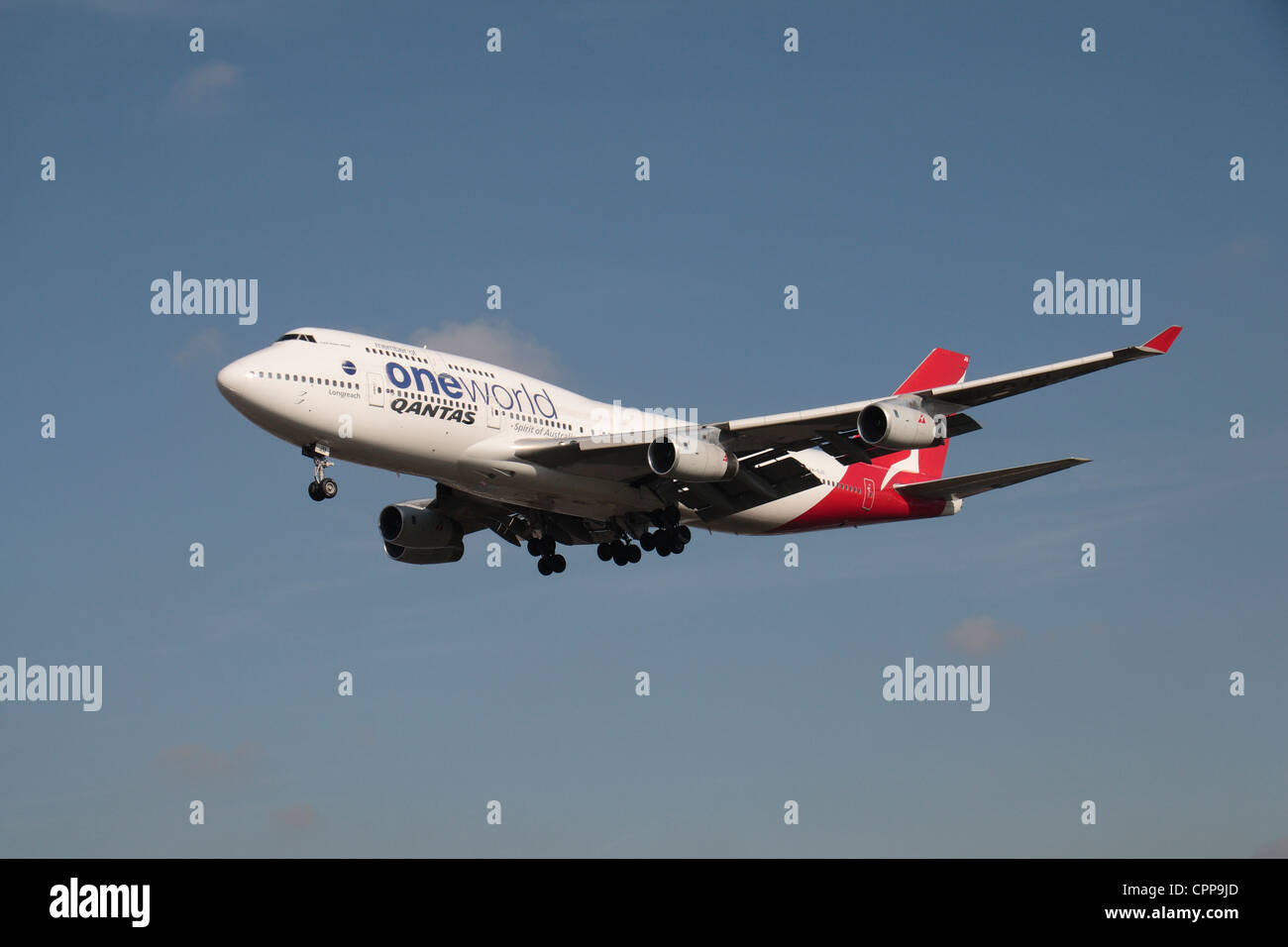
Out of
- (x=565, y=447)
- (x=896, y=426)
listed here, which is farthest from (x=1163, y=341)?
(x=565, y=447)

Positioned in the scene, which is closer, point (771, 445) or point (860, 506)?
point (771, 445)

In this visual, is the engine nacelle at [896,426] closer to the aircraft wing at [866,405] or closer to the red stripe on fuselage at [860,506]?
the aircraft wing at [866,405]

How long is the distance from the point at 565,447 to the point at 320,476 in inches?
294

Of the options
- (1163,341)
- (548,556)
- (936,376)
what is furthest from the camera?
(936,376)

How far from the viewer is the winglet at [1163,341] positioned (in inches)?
1364

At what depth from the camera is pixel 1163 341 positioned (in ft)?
115

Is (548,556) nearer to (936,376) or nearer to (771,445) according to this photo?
(771,445)

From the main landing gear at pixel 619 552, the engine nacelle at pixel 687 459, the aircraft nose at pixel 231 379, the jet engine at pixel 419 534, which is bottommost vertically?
the main landing gear at pixel 619 552

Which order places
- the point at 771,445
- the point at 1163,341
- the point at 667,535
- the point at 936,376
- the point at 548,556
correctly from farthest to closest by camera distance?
the point at 936,376, the point at 548,556, the point at 667,535, the point at 771,445, the point at 1163,341

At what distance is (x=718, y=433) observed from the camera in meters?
43.7

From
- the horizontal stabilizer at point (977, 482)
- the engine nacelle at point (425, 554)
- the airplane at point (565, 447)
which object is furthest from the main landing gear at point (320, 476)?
the horizontal stabilizer at point (977, 482)

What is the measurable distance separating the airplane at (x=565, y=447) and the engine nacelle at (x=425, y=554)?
0.05 metres

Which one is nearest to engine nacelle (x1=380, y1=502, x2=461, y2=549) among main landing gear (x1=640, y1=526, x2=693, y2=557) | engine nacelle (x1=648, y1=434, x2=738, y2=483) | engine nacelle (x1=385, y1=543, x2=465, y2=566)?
engine nacelle (x1=385, y1=543, x2=465, y2=566)

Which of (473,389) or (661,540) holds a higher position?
Result: (473,389)
